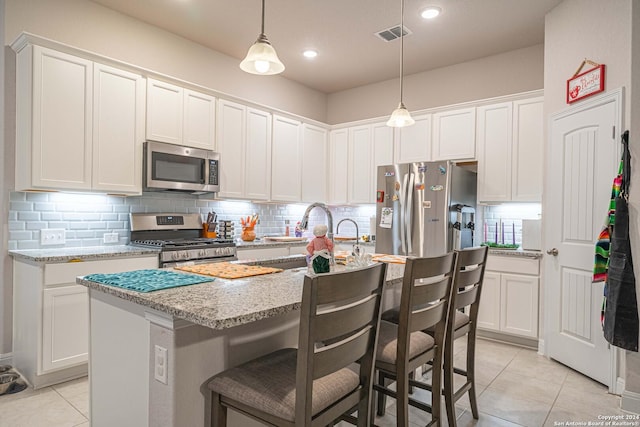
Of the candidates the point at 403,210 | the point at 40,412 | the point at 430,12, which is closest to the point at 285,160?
the point at 403,210

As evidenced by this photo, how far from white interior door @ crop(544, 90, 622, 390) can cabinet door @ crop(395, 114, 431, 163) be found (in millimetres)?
1369

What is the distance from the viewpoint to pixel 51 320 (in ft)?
8.77

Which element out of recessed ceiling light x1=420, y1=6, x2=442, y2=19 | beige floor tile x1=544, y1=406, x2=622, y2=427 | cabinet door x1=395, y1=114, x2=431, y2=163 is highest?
recessed ceiling light x1=420, y1=6, x2=442, y2=19

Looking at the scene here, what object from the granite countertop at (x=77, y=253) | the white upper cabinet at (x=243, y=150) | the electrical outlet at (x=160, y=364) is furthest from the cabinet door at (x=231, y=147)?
the electrical outlet at (x=160, y=364)

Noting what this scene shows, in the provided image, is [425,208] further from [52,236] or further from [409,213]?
[52,236]

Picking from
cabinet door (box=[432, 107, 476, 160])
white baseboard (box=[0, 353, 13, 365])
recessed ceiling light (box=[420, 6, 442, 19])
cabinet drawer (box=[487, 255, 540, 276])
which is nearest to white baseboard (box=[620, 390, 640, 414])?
cabinet drawer (box=[487, 255, 540, 276])

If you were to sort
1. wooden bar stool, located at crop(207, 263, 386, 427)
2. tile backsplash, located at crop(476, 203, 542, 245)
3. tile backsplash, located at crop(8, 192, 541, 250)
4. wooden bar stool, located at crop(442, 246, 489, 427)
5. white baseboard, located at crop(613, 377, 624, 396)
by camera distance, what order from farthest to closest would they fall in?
tile backsplash, located at crop(476, 203, 542, 245)
tile backsplash, located at crop(8, 192, 541, 250)
white baseboard, located at crop(613, 377, 624, 396)
wooden bar stool, located at crop(442, 246, 489, 427)
wooden bar stool, located at crop(207, 263, 386, 427)

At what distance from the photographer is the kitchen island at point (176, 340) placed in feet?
4.34

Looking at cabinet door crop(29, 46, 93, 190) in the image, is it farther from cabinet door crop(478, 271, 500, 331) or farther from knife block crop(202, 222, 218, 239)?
cabinet door crop(478, 271, 500, 331)

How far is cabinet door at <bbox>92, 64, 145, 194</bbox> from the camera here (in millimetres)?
3158

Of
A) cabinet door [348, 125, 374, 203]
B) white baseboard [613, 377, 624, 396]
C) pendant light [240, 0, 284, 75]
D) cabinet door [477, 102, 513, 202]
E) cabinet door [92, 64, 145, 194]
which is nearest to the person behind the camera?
pendant light [240, 0, 284, 75]

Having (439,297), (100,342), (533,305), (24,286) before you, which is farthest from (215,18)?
(533,305)

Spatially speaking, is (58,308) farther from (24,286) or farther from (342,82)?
(342,82)

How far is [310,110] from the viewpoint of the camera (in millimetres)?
5719
